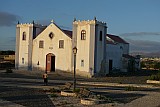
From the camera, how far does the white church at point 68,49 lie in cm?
3572

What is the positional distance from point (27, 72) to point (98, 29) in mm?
11370

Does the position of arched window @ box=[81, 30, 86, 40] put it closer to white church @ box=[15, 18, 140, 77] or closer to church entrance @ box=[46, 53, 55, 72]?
white church @ box=[15, 18, 140, 77]

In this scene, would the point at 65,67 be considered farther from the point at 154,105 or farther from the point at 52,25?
the point at 154,105

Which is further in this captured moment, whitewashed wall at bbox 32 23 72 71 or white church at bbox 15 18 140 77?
whitewashed wall at bbox 32 23 72 71

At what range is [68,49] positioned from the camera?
124 ft

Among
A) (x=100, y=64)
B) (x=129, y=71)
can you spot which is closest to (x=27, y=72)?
(x=100, y=64)

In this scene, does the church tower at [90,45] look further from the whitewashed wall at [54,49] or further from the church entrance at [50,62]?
the church entrance at [50,62]

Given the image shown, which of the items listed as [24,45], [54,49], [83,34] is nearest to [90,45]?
[83,34]

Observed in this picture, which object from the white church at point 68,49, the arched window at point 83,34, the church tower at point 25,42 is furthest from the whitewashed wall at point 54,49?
the arched window at point 83,34

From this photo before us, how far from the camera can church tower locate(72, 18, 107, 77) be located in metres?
35.4

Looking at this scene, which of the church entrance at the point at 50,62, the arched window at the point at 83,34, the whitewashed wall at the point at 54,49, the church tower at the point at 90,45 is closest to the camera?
the church tower at the point at 90,45

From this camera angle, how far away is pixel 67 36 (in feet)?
125

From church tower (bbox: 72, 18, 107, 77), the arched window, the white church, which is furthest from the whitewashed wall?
the arched window

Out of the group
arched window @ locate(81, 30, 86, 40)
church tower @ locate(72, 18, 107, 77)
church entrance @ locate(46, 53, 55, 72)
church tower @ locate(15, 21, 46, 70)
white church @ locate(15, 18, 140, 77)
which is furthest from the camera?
church tower @ locate(15, 21, 46, 70)
